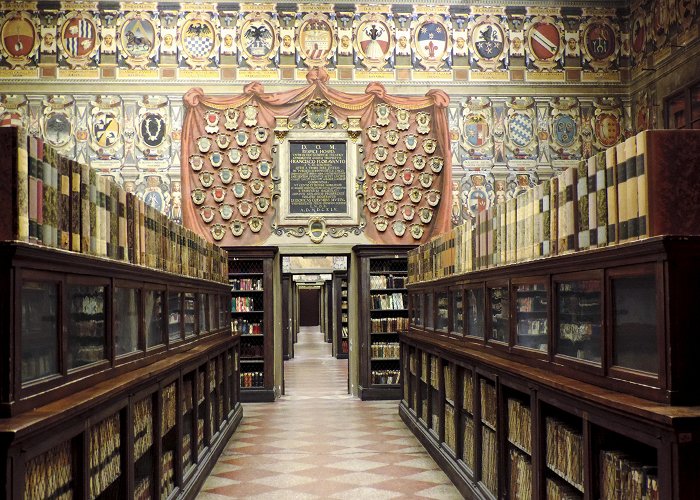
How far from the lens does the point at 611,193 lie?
3348 mm

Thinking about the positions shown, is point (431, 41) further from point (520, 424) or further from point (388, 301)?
point (520, 424)

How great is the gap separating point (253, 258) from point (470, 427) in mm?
7684

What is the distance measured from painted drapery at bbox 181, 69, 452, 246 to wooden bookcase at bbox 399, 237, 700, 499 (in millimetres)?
6890

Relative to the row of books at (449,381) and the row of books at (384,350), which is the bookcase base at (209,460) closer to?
the row of books at (449,381)

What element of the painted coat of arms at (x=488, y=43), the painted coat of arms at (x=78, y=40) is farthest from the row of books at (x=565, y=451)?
the painted coat of arms at (x=78, y=40)

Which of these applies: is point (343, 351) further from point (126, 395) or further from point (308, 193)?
point (126, 395)

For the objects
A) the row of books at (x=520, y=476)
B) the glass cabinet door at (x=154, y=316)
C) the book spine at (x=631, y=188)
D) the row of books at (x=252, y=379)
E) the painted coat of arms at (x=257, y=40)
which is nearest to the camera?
the book spine at (x=631, y=188)

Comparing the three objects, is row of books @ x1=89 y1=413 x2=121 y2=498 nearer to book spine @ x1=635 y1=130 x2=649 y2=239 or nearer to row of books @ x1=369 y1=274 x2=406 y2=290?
book spine @ x1=635 y1=130 x2=649 y2=239

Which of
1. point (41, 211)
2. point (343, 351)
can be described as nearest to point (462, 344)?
point (41, 211)

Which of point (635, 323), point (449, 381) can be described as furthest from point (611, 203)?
point (449, 381)

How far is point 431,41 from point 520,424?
34.4ft

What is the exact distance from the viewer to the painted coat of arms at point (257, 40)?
45.1ft

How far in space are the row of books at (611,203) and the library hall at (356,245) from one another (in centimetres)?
2

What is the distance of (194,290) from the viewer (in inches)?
295
